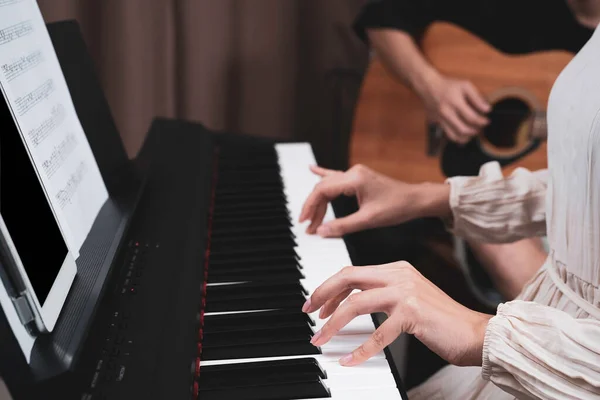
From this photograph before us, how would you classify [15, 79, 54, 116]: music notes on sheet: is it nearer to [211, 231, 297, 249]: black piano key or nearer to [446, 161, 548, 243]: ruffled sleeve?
[211, 231, 297, 249]: black piano key

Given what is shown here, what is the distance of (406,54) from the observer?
1849 mm

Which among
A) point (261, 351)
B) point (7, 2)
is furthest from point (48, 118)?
point (261, 351)

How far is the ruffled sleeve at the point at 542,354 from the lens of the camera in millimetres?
643

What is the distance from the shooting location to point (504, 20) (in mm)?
1836

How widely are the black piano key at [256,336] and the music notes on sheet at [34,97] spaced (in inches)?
13.1

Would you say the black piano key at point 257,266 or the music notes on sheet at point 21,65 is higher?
the music notes on sheet at point 21,65

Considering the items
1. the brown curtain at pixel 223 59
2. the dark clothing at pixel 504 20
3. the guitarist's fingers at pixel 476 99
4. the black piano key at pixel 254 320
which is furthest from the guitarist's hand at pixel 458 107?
the black piano key at pixel 254 320

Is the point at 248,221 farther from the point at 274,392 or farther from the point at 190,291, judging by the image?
the point at 274,392

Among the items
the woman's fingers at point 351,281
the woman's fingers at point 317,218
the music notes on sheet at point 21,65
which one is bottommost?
Result: the woman's fingers at point 317,218

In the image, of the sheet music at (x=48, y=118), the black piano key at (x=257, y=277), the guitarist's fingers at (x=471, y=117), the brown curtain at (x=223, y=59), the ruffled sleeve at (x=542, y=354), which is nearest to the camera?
the ruffled sleeve at (x=542, y=354)

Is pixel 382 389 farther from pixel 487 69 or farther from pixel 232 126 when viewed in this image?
pixel 232 126

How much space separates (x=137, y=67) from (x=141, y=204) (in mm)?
941

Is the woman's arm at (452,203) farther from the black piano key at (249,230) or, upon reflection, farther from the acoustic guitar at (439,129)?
the acoustic guitar at (439,129)

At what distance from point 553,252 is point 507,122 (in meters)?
0.96
